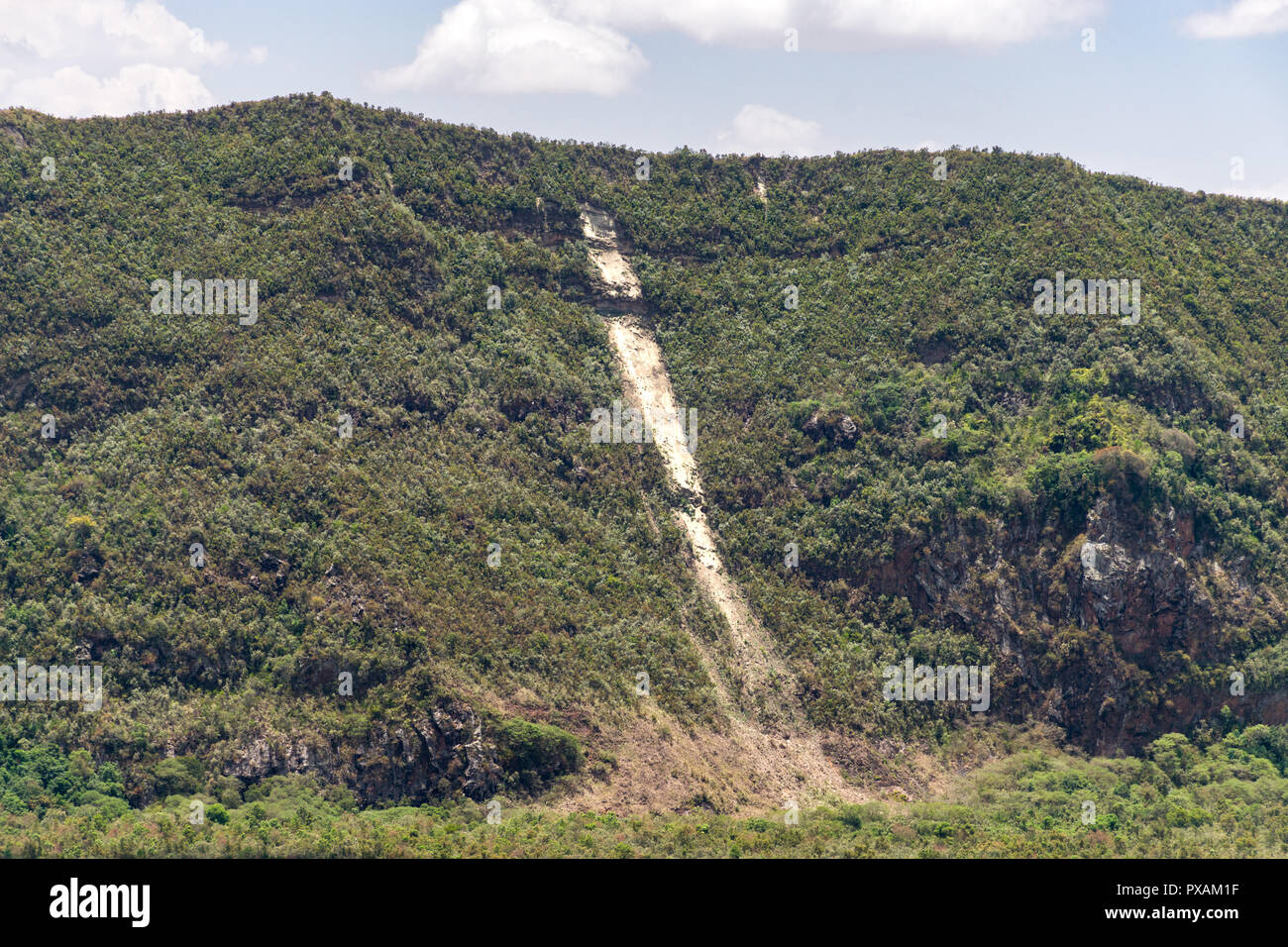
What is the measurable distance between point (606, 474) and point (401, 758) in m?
26.7

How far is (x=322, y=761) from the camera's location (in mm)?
69750

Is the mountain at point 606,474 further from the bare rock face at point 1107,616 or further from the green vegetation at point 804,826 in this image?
the green vegetation at point 804,826

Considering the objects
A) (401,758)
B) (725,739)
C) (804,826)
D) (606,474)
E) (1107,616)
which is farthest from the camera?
(606,474)

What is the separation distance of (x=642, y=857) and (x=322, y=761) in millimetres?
18906

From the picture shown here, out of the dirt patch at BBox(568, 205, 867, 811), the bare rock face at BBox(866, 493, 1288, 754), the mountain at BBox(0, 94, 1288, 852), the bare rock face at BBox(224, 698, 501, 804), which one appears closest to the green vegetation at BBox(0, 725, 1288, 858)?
the mountain at BBox(0, 94, 1288, 852)

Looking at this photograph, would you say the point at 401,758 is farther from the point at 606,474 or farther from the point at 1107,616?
the point at 1107,616

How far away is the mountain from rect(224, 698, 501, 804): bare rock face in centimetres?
20

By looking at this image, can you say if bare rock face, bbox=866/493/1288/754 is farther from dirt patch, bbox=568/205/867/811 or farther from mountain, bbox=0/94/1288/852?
dirt patch, bbox=568/205/867/811

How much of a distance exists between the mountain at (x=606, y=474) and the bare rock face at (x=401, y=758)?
0.20 metres

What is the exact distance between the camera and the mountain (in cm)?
7238

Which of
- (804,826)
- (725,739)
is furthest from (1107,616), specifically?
(804,826)

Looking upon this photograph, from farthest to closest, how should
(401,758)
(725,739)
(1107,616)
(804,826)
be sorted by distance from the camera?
(1107,616), (725,739), (401,758), (804,826)

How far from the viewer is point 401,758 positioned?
7069cm
